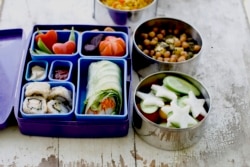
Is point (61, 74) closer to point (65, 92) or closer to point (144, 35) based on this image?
point (65, 92)

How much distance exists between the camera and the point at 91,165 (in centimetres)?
89

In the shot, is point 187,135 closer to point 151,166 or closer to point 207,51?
point 151,166

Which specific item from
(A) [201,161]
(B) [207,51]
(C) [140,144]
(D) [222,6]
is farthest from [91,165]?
(D) [222,6]

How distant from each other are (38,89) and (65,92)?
56 millimetres

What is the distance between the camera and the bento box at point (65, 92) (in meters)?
0.90

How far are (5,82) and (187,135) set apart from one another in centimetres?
43

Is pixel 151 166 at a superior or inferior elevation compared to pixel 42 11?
inferior

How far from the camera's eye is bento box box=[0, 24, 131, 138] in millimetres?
900

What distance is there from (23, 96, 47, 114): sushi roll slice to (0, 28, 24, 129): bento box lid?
5 centimetres

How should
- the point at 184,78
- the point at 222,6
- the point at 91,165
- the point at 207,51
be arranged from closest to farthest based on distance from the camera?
the point at 91,165, the point at 184,78, the point at 207,51, the point at 222,6

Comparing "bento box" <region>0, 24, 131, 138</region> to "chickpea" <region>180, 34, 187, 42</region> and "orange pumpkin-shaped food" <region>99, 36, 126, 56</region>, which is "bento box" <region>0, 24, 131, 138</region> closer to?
"orange pumpkin-shaped food" <region>99, 36, 126, 56</region>

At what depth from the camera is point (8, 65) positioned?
1.05 m

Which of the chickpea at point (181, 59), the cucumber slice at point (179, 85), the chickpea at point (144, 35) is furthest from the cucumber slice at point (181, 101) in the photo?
the chickpea at point (144, 35)

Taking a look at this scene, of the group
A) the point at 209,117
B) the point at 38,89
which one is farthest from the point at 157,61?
the point at 38,89
